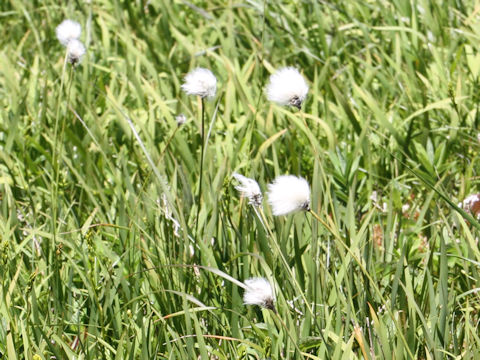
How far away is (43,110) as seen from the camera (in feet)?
8.77

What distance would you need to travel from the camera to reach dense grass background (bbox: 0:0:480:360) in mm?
1614

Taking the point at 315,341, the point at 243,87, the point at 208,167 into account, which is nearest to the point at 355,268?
the point at 315,341

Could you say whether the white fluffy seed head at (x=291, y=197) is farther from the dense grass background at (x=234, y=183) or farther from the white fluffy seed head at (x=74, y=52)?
the white fluffy seed head at (x=74, y=52)

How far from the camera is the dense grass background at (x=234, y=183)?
1.61 m

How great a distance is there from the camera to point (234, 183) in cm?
239

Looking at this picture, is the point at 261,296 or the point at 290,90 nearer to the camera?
the point at 261,296

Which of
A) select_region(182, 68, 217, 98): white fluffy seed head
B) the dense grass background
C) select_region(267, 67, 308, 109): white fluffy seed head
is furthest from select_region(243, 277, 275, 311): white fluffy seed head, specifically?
select_region(182, 68, 217, 98): white fluffy seed head

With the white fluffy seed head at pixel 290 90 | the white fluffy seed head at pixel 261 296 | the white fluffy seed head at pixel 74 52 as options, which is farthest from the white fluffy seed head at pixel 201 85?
the white fluffy seed head at pixel 261 296

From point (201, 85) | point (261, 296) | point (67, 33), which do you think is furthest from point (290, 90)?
point (67, 33)

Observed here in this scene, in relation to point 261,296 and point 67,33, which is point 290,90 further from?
point 67,33

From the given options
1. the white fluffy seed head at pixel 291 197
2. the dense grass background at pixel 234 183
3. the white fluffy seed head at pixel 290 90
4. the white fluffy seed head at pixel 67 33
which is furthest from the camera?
the white fluffy seed head at pixel 67 33

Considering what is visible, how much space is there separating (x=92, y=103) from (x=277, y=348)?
1680 mm

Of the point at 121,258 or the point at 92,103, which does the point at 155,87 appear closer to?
the point at 92,103

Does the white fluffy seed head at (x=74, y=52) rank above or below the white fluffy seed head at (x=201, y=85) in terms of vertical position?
above
